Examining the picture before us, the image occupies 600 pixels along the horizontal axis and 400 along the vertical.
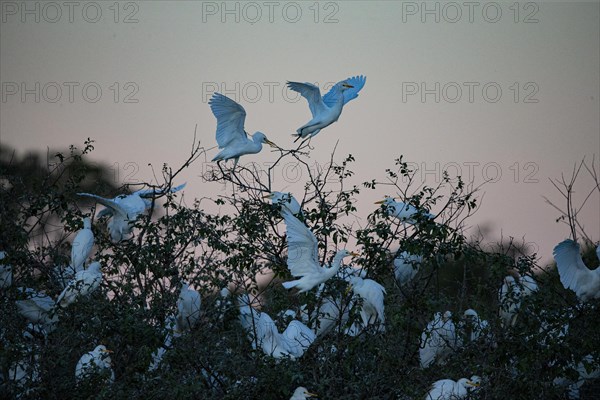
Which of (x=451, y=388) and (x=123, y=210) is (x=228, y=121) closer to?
(x=123, y=210)

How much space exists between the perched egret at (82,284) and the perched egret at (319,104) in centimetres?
188

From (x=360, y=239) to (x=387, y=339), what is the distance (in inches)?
25.7

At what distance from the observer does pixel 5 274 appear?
679cm

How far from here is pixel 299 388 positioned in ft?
17.2

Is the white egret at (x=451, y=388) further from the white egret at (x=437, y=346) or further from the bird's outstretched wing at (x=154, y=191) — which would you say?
the bird's outstretched wing at (x=154, y=191)

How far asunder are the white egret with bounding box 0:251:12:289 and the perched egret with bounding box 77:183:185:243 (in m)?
0.79

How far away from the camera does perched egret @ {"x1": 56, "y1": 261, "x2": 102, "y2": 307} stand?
19.7 ft

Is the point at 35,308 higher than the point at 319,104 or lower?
lower

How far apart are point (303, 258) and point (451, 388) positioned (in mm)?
1133

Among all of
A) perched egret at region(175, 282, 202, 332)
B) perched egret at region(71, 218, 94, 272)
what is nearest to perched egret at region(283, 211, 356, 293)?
perched egret at region(175, 282, 202, 332)

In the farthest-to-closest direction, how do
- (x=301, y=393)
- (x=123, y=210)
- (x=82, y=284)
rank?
1. (x=123, y=210)
2. (x=82, y=284)
3. (x=301, y=393)

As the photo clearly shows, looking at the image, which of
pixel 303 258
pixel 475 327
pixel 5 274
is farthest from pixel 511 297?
pixel 5 274

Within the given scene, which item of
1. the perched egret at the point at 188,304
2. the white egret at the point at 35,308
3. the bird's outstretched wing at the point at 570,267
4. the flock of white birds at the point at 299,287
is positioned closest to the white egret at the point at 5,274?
the flock of white birds at the point at 299,287

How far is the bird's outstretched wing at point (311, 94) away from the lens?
282 inches
